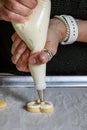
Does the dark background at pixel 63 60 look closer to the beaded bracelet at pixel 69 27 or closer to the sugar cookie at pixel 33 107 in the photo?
the beaded bracelet at pixel 69 27

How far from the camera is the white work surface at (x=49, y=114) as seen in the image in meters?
0.53

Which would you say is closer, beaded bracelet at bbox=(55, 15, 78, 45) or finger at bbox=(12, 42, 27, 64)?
finger at bbox=(12, 42, 27, 64)

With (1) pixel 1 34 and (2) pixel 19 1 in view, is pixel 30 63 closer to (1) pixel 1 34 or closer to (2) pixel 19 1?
(2) pixel 19 1

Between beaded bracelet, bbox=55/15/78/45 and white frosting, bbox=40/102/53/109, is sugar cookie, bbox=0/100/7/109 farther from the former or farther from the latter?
beaded bracelet, bbox=55/15/78/45

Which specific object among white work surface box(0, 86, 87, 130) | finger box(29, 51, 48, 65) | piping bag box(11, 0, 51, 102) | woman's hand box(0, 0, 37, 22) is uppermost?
woman's hand box(0, 0, 37, 22)

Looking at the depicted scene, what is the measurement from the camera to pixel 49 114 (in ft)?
1.87

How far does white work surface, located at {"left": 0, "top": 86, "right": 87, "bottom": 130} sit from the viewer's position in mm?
531

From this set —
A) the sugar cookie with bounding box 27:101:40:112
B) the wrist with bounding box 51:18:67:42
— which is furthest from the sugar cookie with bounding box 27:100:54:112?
the wrist with bounding box 51:18:67:42

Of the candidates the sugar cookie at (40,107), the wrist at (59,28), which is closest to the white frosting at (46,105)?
the sugar cookie at (40,107)

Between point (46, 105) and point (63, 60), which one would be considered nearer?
point (46, 105)

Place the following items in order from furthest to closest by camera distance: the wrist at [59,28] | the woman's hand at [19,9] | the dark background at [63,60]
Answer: the dark background at [63,60], the wrist at [59,28], the woman's hand at [19,9]

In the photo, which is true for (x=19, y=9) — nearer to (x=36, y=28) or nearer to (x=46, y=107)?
(x=36, y=28)

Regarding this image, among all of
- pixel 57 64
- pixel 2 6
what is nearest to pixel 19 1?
pixel 2 6

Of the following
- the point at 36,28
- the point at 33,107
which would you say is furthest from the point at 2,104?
the point at 36,28
